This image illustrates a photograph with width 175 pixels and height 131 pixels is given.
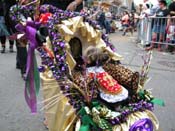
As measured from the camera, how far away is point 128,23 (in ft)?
85.8

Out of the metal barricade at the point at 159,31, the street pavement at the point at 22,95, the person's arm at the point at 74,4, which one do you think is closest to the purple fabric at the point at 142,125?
the street pavement at the point at 22,95

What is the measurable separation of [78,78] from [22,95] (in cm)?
Result: 263

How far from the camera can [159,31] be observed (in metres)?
11.8

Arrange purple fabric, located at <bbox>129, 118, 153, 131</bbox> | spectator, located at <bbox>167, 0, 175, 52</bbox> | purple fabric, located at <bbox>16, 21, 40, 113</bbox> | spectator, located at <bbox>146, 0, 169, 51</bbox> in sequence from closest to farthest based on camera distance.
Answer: purple fabric, located at <bbox>129, 118, 153, 131</bbox> < purple fabric, located at <bbox>16, 21, 40, 113</bbox> < spectator, located at <bbox>167, 0, 175, 52</bbox> < spectator, located at <bbox>146, 0, 169, 51</bbox>

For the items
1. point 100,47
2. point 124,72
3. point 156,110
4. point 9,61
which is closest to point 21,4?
point 100,47

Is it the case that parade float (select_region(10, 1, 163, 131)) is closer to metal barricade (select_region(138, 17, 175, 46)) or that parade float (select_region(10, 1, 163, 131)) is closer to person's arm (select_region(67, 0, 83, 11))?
person's arm (select_region(67, 0, 83, 11))

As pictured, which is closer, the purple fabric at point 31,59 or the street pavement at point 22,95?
the purple fabric at point 31,59

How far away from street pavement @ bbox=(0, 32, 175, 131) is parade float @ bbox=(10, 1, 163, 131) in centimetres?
111

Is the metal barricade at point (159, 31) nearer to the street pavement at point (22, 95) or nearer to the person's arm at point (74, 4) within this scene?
the street pavement at point (22, 95)

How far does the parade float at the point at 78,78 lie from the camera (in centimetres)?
334

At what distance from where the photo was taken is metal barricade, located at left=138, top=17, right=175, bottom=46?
1123cm

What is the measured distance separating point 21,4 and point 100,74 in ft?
3.58

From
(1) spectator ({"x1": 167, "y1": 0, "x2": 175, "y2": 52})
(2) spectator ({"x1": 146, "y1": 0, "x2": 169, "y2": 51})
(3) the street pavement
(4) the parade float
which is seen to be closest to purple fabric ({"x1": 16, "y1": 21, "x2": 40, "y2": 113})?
(4) the parade float

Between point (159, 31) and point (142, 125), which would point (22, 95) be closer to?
point (142, 125)
